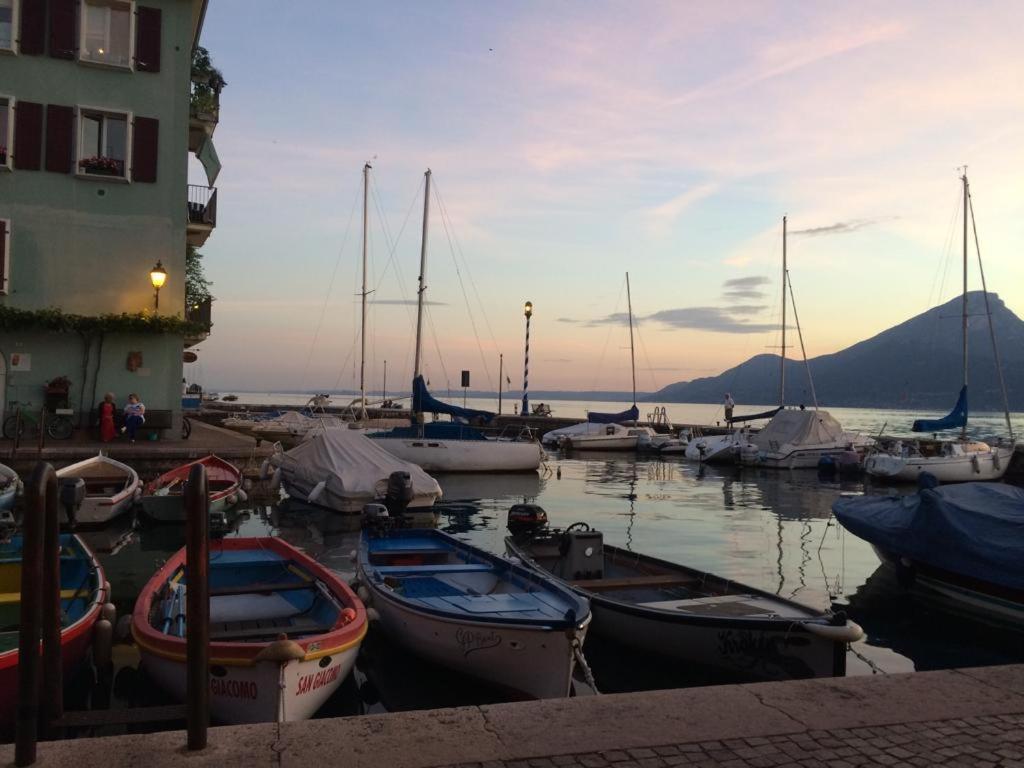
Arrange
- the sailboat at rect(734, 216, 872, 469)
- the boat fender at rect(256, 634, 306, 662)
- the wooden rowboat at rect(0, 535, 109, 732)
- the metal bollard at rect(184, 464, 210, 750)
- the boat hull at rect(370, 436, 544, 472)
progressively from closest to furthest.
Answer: the metal bollard at rect(184, 464, 210, 750), the wooden rowboat at rect(0, 535, 109, 732), the boat fender at rect(256, 634, 306, 662), the boat hull at rect(370, 436, 544, 472), the sailboat at rect(734, 216, 872, 469)

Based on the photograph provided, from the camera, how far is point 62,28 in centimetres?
2311

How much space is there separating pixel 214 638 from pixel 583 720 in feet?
14.3

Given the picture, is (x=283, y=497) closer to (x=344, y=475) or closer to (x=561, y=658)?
(x=344, y=475)

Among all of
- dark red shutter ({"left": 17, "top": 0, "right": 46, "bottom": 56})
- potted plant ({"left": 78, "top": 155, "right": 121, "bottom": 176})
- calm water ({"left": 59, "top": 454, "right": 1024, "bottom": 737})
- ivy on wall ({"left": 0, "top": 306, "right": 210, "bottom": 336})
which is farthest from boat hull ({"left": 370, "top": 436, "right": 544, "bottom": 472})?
dark red shutter ({"left": 17, "top": 0, "right": 46, "bottom": 56})

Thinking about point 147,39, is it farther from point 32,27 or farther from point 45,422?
point 45,422

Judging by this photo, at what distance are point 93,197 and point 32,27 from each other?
471 centimetres

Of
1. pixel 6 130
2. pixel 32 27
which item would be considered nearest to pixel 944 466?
pixel 6 130

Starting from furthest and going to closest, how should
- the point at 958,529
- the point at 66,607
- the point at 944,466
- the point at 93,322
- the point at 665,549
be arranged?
the point at 944,466 → the point at 93,322 → the point at 665,549 → the point at 958,529 → the point at 66,607

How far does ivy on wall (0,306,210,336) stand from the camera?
22062mm

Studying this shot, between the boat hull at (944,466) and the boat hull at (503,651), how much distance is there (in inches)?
1201

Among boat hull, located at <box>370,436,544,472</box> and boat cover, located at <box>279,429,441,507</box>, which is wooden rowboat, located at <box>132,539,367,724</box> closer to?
boat cover, located at <box>279,429,441,507</box>

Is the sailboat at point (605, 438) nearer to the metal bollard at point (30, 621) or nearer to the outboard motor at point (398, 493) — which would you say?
the outboard motor at point (398, 493)

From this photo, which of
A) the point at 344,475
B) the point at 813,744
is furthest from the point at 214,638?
the point at 344,475

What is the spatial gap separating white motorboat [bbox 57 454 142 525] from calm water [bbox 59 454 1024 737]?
449 millimetres
